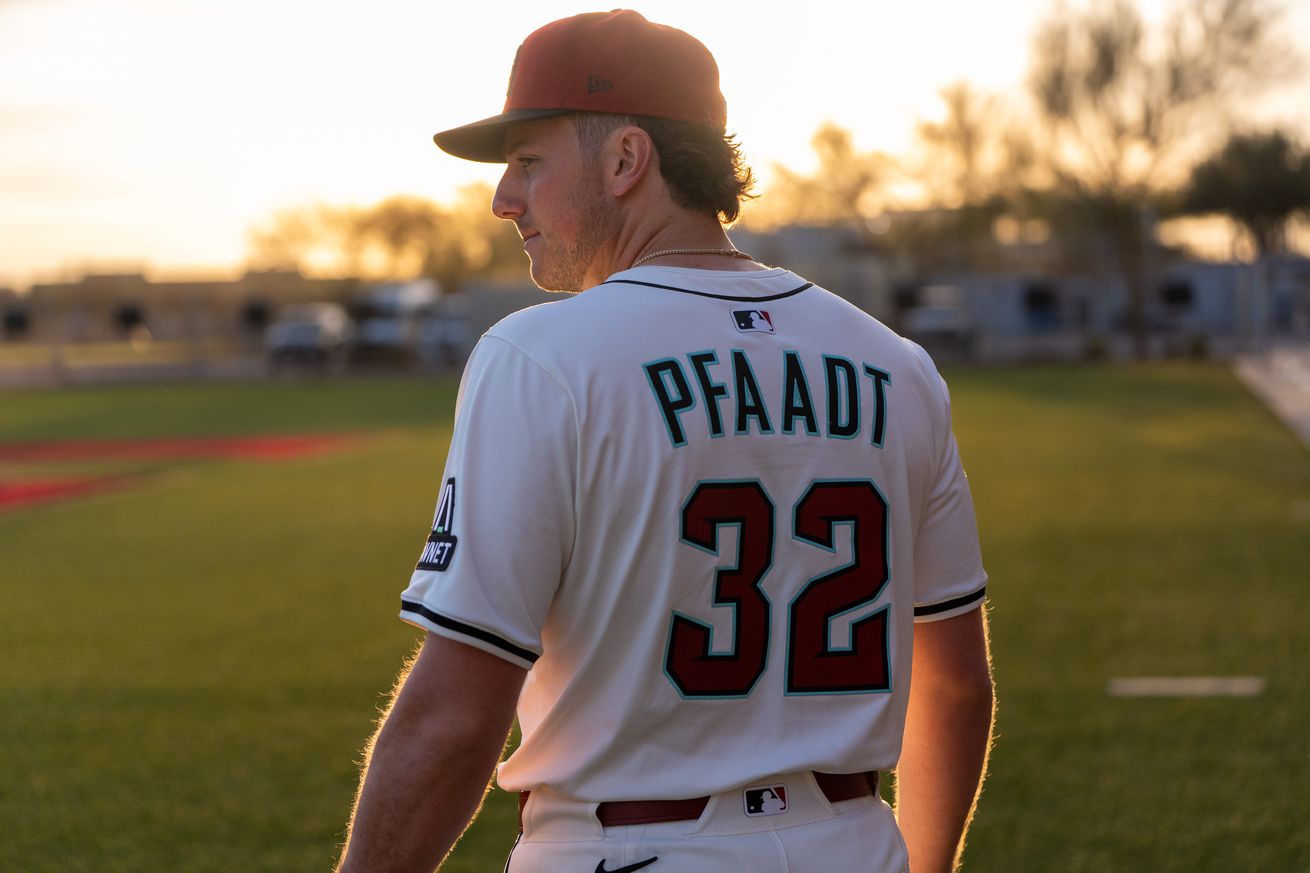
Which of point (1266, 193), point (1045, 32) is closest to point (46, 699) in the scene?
point (1266, 193)

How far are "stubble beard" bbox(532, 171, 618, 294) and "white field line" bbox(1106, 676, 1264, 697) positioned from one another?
5.38m

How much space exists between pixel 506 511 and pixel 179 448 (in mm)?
21229

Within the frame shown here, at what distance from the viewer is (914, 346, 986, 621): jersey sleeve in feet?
7.01

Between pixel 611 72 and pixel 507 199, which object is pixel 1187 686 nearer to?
pixel 507 199

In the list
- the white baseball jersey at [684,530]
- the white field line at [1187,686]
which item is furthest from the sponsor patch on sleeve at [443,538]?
the white field line at [1187,686]

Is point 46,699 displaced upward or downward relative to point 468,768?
downward

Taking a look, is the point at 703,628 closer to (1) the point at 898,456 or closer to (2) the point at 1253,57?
(1) the point at 898,456

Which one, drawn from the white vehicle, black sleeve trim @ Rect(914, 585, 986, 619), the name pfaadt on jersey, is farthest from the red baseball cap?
the white vehicle

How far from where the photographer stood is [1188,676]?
715 cm

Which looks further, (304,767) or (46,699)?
(46,699)

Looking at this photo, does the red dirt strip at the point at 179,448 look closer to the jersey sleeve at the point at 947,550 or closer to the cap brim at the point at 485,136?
the cap brim at the point at 485,136

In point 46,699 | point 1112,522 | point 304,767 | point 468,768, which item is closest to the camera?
point 468,768

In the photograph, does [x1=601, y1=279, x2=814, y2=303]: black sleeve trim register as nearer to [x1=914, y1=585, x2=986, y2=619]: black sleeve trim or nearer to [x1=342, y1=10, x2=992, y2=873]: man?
[x1=342, y1=10, x2=992, y2=873]: man

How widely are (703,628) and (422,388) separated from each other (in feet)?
113
